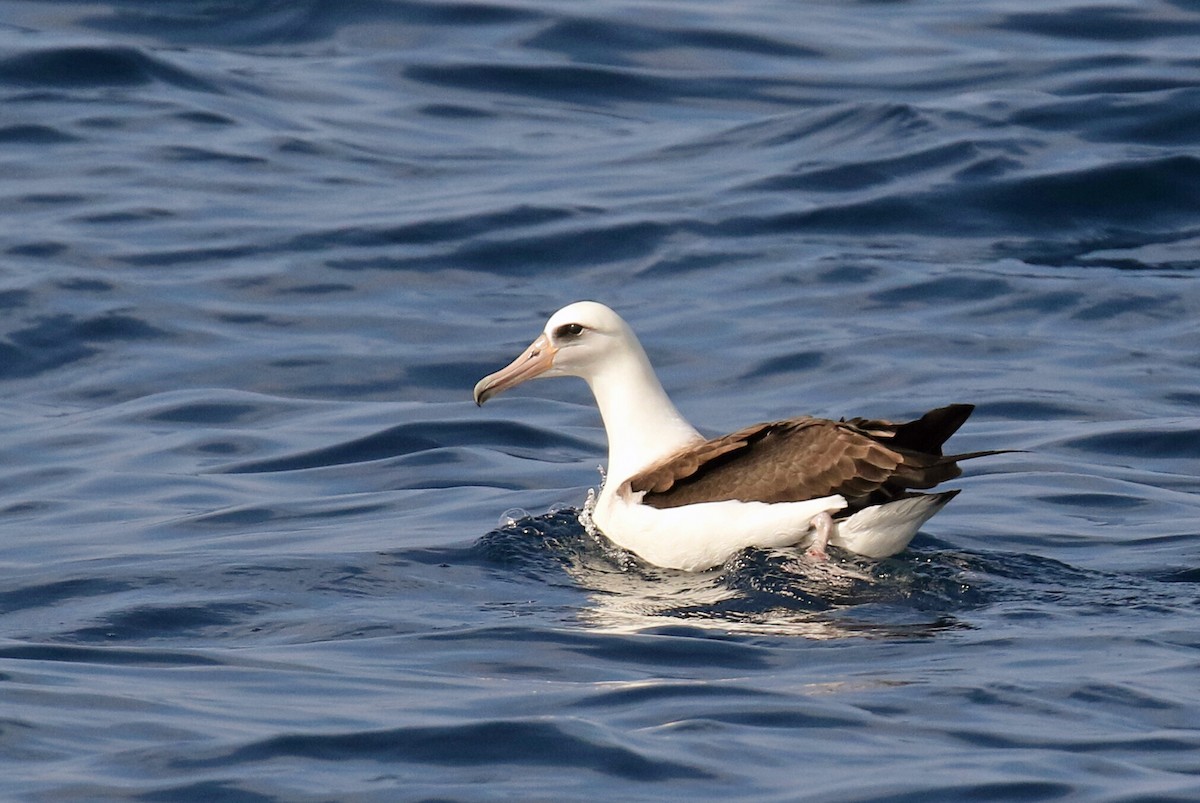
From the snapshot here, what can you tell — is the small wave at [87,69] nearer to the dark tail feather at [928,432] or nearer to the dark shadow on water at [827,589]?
the dark shadow on water at [827,589]

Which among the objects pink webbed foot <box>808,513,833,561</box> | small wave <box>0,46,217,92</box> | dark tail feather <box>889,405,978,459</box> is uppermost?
small wave <box>0,46,217,92</box>

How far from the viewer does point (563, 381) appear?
51.6 ft

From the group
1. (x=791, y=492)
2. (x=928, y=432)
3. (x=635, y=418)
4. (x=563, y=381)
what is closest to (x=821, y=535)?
(x=791, y=492)

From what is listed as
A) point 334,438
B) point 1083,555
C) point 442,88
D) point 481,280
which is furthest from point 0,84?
point 1083,555

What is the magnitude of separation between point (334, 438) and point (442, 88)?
1036 cm

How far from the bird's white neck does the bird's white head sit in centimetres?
7

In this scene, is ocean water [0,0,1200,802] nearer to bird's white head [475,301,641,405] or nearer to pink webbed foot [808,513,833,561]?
pink webbed foot [808,513,833,561]

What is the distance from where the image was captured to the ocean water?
7242 millimetres

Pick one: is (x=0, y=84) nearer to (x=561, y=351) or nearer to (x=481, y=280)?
(x=481, y=280)

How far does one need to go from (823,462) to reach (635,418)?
166 cm

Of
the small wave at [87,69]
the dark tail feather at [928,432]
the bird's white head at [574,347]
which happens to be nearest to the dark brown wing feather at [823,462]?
the dark tail feather at [928,432]

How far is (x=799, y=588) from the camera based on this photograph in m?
9.28

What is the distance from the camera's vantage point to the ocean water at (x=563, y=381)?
7242 millimetres

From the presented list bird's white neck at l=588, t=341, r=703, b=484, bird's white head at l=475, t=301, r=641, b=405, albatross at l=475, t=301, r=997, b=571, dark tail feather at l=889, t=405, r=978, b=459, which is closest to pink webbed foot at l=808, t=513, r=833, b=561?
albatross at l=475, t=301, r=997, b=571
